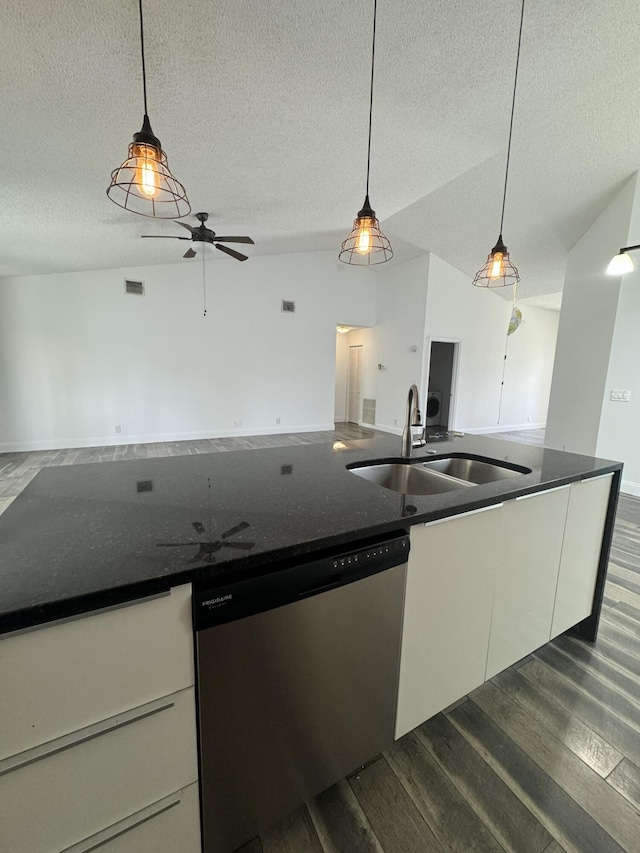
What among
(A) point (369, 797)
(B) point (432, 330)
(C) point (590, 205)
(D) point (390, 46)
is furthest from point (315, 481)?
(B) point (432, 330)

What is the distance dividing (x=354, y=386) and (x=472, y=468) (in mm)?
6842

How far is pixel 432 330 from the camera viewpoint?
6578 mm

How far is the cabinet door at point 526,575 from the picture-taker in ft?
4.39

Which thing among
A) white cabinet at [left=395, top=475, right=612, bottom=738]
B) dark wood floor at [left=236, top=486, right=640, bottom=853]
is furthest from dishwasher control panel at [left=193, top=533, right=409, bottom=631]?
dark wood floor at [left=236, top=486, right=640, bottom=853]

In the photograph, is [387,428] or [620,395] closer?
[620,395]

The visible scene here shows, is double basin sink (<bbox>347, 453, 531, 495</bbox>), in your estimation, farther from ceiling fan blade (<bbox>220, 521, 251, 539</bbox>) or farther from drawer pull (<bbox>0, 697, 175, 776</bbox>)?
drawer pull (<bbox>0, 697, 175, 776</bbox>)

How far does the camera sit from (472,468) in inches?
71.6

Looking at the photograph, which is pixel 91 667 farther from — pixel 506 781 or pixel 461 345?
pixel 461 345

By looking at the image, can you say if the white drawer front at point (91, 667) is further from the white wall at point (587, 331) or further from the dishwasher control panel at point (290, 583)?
the white wall at point (587, 331)

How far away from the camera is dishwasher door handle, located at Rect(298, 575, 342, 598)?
2.84 feet

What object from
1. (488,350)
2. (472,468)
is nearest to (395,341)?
(488,350)

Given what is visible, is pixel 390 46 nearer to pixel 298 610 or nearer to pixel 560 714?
pixel 298 610

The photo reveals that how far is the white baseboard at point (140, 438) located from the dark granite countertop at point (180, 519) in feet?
16.3

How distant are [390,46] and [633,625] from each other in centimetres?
349
